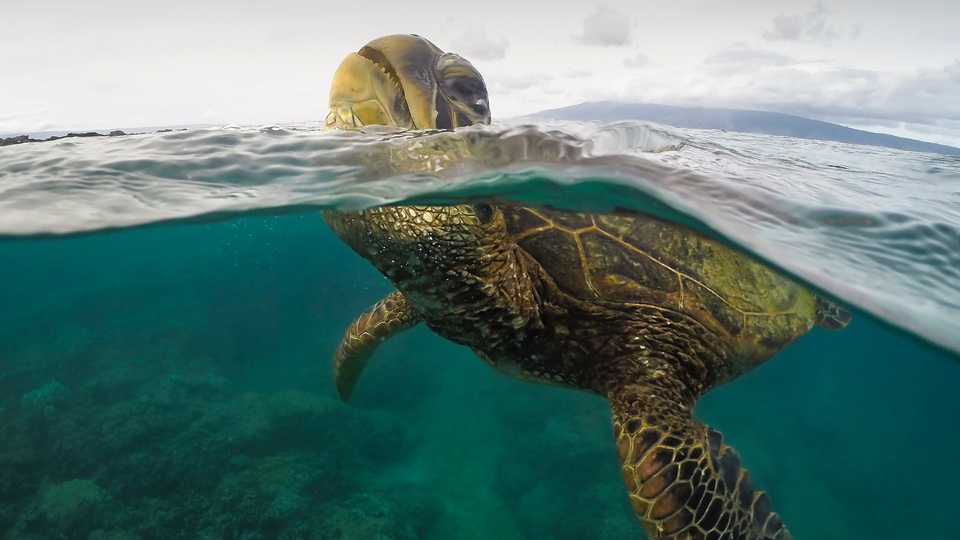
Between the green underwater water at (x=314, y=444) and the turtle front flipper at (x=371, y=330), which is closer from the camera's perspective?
the turtle front flipper at (x=371, y=330)

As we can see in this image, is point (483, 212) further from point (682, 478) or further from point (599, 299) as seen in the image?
point (682, 478)

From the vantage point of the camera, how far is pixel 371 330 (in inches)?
228

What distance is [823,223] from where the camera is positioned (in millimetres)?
3609

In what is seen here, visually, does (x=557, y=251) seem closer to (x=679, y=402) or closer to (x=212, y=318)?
(x=679, y=402)

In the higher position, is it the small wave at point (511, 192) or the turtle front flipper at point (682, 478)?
the small wave at point (511, 192)

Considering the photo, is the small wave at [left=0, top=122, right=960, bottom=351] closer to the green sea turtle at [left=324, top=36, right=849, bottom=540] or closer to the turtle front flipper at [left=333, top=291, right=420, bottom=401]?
the green sea turtle at [left=324, top=36, right=849, bottom=540]

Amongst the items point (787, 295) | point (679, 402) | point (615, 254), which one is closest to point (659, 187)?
point (615, 254)

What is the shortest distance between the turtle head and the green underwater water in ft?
12.0

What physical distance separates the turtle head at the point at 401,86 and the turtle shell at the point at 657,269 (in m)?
1.22

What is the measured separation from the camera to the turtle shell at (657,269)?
3.55 metres

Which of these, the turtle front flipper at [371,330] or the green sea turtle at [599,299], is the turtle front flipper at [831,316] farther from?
the turtle front flipper at [371,330]

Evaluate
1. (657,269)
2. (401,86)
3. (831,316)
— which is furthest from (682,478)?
(831,316)

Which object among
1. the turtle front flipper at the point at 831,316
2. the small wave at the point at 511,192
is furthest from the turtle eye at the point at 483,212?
the turtle front flipper at the point at 831,316

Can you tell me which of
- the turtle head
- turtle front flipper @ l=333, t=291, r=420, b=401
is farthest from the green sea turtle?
turtle front flipper @ l=333, t=291, r=420, b=401
